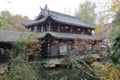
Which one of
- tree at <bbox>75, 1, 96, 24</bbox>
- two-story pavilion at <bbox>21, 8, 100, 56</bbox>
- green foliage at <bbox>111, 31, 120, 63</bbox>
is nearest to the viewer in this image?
green foliage at <bbox>111, 31, 120, 63</bbox>

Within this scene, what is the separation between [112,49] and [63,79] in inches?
379

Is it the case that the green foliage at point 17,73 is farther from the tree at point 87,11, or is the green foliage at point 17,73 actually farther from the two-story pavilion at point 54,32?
the tree at point 87,11

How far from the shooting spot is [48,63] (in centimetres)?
1755

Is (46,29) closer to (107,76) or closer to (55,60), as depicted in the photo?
(55,60)

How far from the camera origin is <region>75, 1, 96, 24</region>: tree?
4553 cm

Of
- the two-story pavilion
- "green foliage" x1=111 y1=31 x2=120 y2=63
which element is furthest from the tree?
"green foliage" x1=111 y1=31 x2=120 y2=63

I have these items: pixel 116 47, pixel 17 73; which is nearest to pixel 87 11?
pixel 17 73

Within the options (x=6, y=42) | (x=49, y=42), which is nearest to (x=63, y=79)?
(x=6, y=42)

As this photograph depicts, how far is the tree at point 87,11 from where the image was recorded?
149 ft

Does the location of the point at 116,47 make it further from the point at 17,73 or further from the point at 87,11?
the point at 87,11

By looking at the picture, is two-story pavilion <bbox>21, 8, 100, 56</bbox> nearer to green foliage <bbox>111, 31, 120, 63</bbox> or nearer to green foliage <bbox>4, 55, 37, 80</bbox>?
green foliage <bbox>4, 55, 37, 80</bbox>

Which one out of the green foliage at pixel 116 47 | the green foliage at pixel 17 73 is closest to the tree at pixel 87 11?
the green foliage at pixel 17 73

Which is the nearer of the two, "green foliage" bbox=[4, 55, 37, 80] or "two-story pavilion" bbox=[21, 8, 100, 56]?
"green foliage" bbox=[4, 55, 37, 80]

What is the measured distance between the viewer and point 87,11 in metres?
46.4
